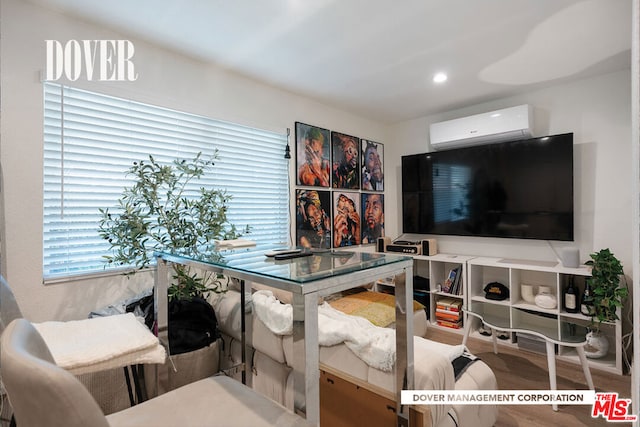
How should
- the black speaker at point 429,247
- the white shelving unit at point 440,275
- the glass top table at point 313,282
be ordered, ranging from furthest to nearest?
the black speaker at point 429,247 → the white shelving unit at point 440,275 → the glass top table at point 313,282

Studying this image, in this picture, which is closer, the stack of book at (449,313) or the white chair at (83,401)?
the white chair at (83,401)

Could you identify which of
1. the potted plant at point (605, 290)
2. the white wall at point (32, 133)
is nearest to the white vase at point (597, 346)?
the potted plant at point (605, 290)

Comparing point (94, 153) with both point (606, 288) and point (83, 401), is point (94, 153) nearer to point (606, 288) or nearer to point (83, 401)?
point (83, 401)

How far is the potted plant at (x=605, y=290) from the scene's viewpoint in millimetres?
2383

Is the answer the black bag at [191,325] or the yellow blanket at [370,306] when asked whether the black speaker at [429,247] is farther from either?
the black bag at [191,325]

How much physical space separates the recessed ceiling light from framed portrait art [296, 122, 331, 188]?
1208 mm

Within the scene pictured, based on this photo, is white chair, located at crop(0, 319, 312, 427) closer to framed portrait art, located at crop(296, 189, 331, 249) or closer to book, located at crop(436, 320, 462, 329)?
framed portrait art, located at crop(296, 189, 331, 249)

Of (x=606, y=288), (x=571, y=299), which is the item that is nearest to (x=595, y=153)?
(x=606, y=288)

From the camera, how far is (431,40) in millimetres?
2178

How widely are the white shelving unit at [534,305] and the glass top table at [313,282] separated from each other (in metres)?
1.70

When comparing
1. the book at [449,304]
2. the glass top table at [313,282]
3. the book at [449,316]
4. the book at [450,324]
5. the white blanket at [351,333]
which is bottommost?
the book at [450,324]

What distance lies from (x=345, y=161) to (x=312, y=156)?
0.54 meters

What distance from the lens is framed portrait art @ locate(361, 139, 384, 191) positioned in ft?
12.9

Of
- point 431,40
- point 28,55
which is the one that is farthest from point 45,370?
point 431,40
